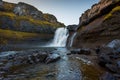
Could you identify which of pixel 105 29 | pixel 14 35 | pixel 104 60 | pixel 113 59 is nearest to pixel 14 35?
pixel 14 35

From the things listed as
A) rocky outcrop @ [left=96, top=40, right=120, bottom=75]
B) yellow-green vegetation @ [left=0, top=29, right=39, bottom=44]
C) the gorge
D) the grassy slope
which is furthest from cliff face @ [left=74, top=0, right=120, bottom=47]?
yellow-green vegetation @ [left=0, top=29, right=39, bottom=44]

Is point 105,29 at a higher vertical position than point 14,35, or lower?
higher

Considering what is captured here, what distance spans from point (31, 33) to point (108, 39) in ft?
267

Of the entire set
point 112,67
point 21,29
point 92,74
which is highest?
point 21,29

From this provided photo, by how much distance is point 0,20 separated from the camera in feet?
339

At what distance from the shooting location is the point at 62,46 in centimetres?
7862

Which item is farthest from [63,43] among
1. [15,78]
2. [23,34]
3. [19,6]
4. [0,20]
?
[19,6]

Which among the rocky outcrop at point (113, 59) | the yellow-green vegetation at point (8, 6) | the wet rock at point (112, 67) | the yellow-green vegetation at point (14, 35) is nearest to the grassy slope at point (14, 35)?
the yellow-green vegetation at point (14, 35)

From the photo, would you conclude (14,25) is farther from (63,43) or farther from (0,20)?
(63,43)

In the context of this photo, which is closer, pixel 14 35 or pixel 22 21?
pixel 14 35

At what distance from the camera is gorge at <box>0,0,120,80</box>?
16.8 metres

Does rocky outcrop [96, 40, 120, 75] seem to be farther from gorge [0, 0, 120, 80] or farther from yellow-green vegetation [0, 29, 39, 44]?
yellow-green vegetation [0, 29, 39, 44]

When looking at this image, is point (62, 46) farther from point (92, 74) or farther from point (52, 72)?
point (92, 74)

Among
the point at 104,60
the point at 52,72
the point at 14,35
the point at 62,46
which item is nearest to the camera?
the point at 52,72
